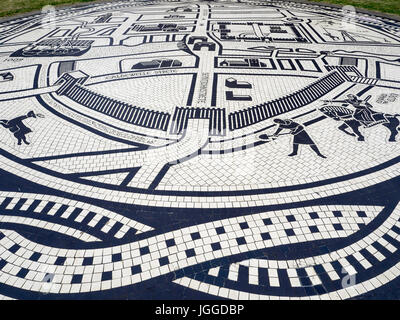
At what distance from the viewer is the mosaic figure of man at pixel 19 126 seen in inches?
281

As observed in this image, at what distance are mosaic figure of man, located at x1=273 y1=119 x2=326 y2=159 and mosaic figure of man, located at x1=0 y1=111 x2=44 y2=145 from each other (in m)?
5.49

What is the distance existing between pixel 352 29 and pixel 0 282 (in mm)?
15055

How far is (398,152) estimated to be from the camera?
6.58 meters

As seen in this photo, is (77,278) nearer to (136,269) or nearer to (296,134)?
(136,269)

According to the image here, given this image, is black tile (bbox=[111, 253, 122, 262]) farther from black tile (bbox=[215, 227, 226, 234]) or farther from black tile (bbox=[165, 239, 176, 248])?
black tile (bbox=[215, 227, 226, 234])

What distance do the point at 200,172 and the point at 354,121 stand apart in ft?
13.0

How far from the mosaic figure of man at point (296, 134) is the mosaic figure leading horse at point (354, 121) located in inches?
34.7

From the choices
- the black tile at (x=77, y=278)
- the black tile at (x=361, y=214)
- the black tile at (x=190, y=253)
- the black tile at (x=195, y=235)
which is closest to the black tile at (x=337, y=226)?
the black tile at (x=361, y=214)

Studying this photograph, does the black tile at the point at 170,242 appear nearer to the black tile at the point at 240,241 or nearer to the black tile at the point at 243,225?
the black tile at the point at 240,241

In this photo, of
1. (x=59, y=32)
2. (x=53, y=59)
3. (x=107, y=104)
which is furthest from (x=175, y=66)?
(x=59, y=32)

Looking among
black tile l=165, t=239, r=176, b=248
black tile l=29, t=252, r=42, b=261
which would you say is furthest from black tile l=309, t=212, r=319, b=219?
black tile l=29, t=252, r=42, b=261

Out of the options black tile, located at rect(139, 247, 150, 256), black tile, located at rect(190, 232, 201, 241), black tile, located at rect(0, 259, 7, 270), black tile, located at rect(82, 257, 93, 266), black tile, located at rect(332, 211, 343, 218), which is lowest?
black tile, located at rect(332, 211, 343, 218)

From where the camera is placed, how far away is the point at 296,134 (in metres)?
7.10

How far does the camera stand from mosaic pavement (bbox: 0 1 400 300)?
4.38 metres
